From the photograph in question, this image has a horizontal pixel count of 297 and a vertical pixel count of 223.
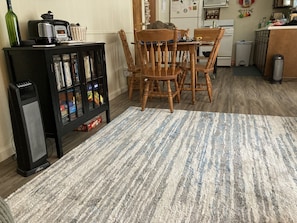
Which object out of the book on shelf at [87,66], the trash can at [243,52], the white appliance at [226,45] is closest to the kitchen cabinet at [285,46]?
the white appliance at [226,45]

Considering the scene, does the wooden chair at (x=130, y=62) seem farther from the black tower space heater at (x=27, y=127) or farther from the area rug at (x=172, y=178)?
the black tower space heater at (x=27, y=127)

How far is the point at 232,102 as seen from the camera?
305 cm

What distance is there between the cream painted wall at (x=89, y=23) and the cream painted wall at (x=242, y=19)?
2.67 metres

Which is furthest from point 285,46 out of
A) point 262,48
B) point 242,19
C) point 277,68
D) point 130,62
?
point 130,62

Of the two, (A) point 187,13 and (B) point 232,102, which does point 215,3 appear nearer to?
(A) point 187,13

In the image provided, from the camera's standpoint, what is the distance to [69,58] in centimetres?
186

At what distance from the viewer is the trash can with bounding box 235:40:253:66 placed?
20.2 feet

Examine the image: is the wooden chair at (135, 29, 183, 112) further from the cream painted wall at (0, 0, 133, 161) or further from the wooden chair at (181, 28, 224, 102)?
the cream painted wall at (0, 0, 133, 161)

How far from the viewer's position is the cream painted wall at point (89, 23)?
1.76 meters

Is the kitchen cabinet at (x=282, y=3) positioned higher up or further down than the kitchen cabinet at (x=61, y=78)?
higher up

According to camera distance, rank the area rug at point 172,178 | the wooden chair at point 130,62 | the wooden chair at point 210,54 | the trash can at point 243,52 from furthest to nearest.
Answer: the trash can at point 243,52 < the wooden chair at point 130,62 < the wooden chair at point 210,54 < the area rug at point 172,178

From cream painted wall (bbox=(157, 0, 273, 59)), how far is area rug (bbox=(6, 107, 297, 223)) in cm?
479

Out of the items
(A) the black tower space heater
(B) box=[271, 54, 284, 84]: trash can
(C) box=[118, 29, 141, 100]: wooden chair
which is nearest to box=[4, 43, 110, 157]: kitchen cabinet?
(A) the black tower space heater

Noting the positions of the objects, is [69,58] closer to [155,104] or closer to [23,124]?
[23,124]
